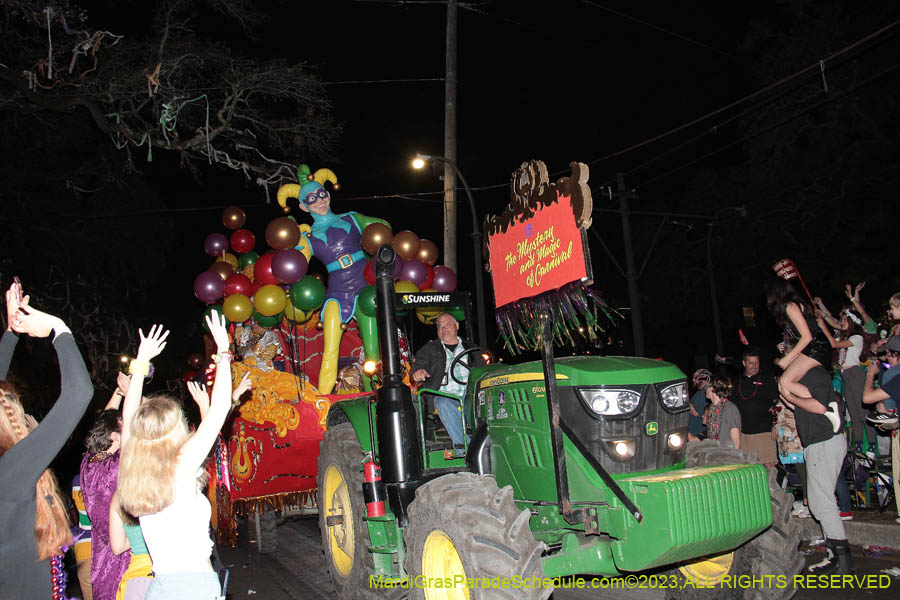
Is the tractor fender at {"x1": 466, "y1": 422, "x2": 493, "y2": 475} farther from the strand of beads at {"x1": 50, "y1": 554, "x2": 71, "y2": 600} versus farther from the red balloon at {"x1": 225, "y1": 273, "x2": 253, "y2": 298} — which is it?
the red balloon at {"x1": 225, "y1": 273, "x2": 253, "y2": 298}

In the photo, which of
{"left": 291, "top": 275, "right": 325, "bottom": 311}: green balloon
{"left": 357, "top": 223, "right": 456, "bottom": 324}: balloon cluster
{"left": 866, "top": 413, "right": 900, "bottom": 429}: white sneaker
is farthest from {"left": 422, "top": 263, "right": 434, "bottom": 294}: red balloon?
{"left": 866, "top": 413, "right": 900, "bottom": 429}: white sneaker

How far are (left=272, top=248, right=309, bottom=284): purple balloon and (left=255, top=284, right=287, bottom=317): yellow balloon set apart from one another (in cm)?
20

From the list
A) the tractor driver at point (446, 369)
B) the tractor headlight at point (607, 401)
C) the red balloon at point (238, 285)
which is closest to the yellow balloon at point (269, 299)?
the red balloon at point (238, 285)

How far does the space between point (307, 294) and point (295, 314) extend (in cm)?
86

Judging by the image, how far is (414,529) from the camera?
4340mm

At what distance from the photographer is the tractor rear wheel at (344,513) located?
216 inches

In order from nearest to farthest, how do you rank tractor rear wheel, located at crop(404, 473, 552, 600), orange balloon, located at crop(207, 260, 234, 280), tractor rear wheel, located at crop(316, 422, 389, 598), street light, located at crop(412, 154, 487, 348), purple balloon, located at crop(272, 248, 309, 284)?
tractor rear wheel, located at crop(404, 473, 552, 600) < tractor rear wheel, located at crop(316, 422, 389, 598) < purple balloon, located at crop(272, 248, 309, 284) < orange balloon, located at crop(207, 260, 234, 280) < street light, located at crop(412, 154, 487, 348)

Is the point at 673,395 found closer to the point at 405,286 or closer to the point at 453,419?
the point at 453,419

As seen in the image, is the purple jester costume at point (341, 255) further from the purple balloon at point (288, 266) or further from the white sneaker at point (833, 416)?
the white sneaker at point (833, 416)

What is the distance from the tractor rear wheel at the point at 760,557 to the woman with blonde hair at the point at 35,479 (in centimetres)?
349

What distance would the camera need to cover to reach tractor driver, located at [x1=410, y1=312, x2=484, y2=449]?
5.48 m

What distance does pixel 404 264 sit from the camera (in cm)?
856

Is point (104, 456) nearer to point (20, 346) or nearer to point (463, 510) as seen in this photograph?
point (463, 510)

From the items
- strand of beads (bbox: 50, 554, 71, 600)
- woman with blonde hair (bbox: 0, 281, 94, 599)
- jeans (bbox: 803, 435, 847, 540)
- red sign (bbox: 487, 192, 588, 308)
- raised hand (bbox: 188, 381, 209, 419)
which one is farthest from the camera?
jeans (bbox: 803, 435, 847, 540)
